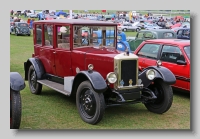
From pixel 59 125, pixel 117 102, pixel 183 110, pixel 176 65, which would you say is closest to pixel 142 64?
pixel 176 65

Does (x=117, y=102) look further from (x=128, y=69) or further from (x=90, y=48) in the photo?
(x=90, y=48)

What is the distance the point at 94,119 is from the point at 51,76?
237 cm

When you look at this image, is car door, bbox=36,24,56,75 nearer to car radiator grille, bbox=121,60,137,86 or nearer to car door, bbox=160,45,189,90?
car radiator grille, bbox=121,60,137,86

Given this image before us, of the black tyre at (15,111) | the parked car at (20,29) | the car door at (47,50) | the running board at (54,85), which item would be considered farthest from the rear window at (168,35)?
the parked car at (20,29)

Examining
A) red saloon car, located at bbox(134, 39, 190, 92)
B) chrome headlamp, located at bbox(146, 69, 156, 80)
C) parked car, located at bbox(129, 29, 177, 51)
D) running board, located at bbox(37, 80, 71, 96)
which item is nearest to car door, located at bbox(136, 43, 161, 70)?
red saloon car, located at bbox(134, 39, 190, 92)

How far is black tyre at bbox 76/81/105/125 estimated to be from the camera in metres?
4.99

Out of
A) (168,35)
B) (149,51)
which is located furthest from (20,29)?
(149,51)

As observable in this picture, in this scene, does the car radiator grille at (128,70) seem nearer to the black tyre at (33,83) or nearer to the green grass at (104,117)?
the green grass at (104,117)

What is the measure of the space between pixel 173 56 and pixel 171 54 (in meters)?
0.09

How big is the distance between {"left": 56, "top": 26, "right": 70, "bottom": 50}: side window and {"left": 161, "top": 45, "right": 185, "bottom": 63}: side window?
101 inches

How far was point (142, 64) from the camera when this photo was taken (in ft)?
25.5

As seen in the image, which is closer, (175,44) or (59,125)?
(59,125)

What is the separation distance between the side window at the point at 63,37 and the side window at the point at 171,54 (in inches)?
101

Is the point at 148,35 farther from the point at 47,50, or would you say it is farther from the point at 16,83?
the point at 16,83
